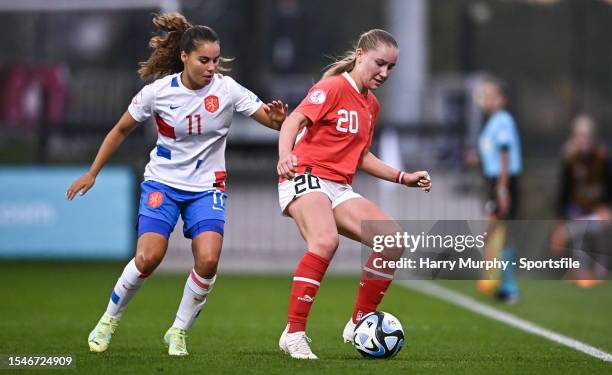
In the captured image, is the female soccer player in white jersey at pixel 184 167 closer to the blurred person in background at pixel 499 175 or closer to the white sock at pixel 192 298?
the white sock at pixel 192 298

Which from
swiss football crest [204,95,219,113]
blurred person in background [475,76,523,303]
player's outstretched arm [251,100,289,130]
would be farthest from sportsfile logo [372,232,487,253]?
blurred person in background [475,76,523,303]

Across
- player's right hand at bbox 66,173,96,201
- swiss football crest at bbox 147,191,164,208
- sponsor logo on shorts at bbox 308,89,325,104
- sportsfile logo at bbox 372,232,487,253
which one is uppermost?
sponsor logo on shorts at bbox 308,89,325,104

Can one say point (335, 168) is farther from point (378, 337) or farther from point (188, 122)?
point (378, 337)

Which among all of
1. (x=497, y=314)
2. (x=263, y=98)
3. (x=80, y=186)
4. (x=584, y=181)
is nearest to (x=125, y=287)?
(x=80, y=186)

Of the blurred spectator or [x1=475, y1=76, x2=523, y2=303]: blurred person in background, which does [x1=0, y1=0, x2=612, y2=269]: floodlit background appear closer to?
the blurred spectator

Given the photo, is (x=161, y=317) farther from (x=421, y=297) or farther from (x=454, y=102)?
(x=454, y=102)

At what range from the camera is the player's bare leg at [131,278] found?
25.5 feet

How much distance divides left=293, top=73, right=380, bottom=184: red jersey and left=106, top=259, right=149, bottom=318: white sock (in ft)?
4.17

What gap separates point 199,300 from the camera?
794cm

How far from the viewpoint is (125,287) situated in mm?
7902

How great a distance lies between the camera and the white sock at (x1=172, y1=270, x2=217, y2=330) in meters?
7.90

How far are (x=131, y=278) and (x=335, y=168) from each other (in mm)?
1535

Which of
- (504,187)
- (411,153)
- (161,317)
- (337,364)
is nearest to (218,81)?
(337,364)

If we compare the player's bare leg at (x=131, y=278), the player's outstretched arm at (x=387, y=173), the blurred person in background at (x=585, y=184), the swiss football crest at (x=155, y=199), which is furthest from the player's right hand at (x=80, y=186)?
the blurred person in background at (x=585, y=184)
